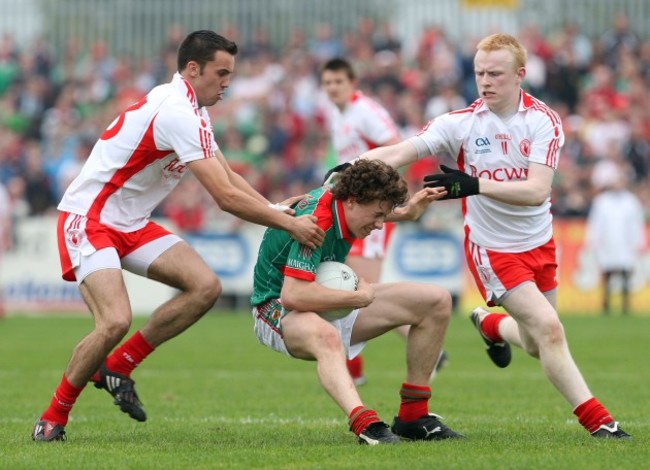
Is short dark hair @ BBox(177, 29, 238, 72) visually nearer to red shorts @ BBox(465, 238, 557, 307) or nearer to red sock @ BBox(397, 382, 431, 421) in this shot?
red shorts @ BBox(465, 238, 557, 307)

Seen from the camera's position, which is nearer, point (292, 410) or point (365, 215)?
point (365, 215)

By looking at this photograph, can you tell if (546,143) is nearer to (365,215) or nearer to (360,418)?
(365,215)

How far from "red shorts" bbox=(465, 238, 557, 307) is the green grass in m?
0.93

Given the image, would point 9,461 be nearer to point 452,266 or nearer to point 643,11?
point 452,266

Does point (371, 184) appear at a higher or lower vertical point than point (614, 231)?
higher

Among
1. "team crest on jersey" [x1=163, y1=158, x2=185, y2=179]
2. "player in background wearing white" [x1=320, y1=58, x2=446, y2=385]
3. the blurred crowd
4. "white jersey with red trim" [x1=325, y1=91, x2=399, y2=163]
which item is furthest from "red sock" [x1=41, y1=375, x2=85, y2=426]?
the blurred crowd

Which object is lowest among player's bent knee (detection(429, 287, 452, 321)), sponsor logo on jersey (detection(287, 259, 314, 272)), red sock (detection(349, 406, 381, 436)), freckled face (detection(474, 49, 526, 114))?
red sock (detection(349, 406, 381, 436))

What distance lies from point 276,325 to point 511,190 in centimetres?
165

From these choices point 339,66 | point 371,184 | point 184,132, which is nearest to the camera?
point 371,184

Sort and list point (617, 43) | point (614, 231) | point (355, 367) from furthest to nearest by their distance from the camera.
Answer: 1. point (617, 43)
2. point (614, 231)
3. point (355, 367)

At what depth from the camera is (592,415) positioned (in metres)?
7.99

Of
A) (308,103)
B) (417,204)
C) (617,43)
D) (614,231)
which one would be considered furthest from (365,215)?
(617,43)

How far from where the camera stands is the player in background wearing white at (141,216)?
8.21 m

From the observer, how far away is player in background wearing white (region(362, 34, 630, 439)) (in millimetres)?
8070
